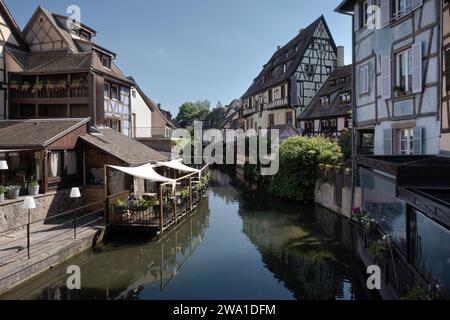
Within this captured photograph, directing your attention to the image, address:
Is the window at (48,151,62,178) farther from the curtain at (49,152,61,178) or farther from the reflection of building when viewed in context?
the reflection of building

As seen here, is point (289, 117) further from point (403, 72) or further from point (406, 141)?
point (406, 141)

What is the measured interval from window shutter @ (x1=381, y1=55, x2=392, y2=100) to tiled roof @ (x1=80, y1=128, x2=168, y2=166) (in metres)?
10.7

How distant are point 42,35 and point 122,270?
60.4 feet

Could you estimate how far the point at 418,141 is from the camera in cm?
1134

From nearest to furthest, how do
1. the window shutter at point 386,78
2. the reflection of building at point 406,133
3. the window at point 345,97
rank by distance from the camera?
the reflection of building at point 406,133 < the window shutter at point 386,78 < the window at point 345,97

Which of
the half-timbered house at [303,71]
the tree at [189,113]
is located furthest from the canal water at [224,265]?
the tree at [189,113]

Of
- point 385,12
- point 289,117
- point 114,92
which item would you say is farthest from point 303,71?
point 385,12

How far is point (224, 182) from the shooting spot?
32.6 meters

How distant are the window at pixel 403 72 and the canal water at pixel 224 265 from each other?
18.4 ft

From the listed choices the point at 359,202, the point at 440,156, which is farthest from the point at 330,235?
the point at 440,156

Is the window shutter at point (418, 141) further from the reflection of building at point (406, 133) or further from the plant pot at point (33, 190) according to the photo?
the plant pot at point (33, 190)

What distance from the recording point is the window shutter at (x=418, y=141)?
441 inches

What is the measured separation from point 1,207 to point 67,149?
4261mm

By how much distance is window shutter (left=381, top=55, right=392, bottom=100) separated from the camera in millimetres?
12812
